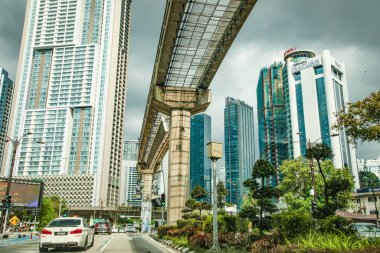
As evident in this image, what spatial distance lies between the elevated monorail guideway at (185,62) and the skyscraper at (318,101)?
305ft

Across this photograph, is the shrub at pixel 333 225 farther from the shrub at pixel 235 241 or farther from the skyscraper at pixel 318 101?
the skyscraper at pixel 318 101

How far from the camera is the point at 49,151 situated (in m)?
150

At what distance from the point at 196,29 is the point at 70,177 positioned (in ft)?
456

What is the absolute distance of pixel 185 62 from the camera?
75.9 feet

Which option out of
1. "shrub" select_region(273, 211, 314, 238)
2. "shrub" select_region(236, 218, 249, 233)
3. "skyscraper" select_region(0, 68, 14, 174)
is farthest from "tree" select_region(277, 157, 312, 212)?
"skyscraper" select_region(0, 68, 14, 174)

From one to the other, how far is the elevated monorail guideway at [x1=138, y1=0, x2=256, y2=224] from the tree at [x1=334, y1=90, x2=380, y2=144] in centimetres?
726

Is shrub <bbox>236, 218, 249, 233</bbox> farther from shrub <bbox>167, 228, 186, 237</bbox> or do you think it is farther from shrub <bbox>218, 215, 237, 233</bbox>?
shrub <bbox>167, 228, 186, 237</bbox>

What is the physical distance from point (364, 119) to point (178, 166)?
587 inches

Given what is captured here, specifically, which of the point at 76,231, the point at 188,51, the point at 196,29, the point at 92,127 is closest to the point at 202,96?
the point at 188,51

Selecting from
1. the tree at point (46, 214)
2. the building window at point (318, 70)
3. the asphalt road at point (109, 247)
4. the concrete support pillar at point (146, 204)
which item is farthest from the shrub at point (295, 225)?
the building window at point (318, 70)

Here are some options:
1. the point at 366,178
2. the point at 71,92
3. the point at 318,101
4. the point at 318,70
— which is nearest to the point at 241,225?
the point at 366,178

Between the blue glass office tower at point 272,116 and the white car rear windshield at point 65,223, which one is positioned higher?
the blue glass office tower at point 272,116

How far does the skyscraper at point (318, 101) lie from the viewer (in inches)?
4407

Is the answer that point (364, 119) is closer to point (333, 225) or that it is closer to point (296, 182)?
point (333, 225)
